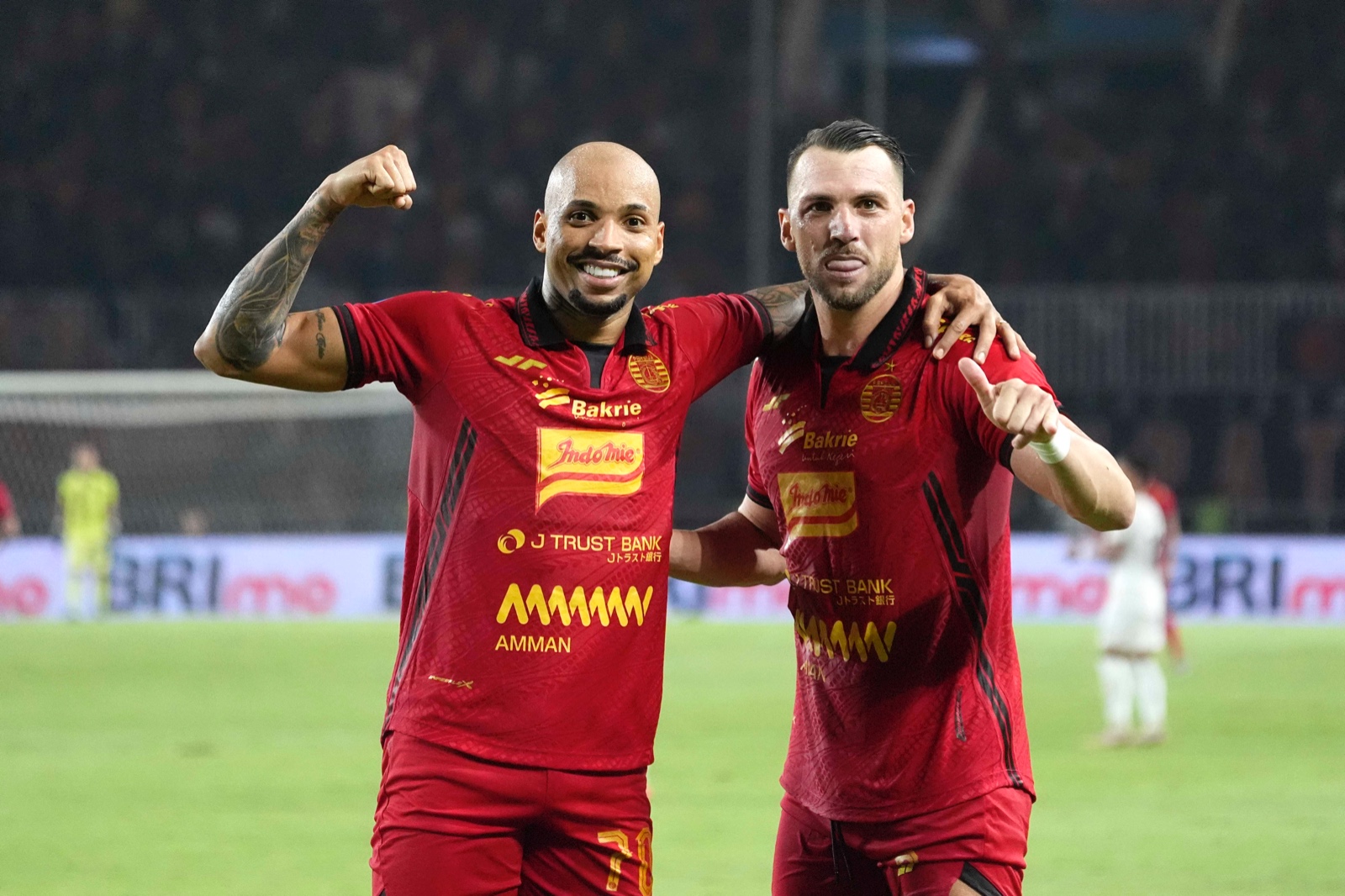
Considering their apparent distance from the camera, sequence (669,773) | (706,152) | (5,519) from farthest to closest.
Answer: (706,152)
(5,519)
(669,773)

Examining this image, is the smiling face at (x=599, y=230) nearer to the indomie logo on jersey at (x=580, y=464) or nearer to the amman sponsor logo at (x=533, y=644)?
the indomie logo on jersey at (x=580, y=464)

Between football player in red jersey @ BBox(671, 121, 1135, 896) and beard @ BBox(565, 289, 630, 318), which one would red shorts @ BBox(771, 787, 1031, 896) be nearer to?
football player in red jersey @ BBox(671, 121, 1135, 896)

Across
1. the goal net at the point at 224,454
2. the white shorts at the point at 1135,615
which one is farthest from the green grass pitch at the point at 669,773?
the goal net at the point at 224,454

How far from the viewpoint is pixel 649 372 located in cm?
382

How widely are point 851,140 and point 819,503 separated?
2.81ft

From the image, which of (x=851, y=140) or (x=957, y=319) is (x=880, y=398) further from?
(x=851, y=140)

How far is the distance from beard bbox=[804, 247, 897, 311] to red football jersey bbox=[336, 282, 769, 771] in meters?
0.48

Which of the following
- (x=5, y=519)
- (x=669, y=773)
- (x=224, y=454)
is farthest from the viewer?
(x=224, y=454)

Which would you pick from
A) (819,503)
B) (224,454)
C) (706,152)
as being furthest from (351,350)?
(706,152)

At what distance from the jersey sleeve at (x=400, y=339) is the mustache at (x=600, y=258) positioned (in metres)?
0.27

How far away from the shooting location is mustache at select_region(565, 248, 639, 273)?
375 centimetres

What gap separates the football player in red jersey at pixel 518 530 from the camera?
3510mm

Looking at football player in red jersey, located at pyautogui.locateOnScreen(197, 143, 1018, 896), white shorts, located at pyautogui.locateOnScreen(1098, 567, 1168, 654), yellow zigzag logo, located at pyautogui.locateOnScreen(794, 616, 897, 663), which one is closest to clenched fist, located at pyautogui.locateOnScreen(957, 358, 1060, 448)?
football player in red jersey, located at pyautogui.locateOnScreen(197, 143, 1018, 896)

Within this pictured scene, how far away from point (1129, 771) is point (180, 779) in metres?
5.58
